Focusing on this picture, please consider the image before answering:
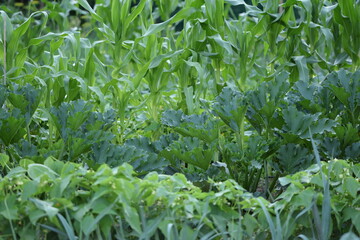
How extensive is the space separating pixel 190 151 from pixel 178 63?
74cm

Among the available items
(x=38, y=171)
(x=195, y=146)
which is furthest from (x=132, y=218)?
(x=195, y=146)

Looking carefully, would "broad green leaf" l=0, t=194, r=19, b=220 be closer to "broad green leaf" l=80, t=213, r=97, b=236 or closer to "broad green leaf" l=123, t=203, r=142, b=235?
"broad green leaf" l=80, t=213, r=97, b=236

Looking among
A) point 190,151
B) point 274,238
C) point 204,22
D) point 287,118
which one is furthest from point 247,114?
point 274,238

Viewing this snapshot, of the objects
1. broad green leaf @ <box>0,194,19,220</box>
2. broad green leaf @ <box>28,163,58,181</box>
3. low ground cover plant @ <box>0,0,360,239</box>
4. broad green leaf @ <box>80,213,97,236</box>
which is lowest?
low ground cover plant @ <box>0,0,360,239</box>

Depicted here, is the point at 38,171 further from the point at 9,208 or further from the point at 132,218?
the point at 132,218

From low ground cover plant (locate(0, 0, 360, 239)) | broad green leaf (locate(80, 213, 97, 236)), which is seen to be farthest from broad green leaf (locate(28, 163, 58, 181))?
broad green leaf (locate(80, 213, 97, 236))

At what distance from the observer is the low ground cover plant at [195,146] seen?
1749 mm

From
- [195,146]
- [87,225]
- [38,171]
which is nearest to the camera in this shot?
[87,225]

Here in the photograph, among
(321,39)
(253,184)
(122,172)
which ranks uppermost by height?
(122,172)

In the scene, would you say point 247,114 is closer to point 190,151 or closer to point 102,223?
point 190,151

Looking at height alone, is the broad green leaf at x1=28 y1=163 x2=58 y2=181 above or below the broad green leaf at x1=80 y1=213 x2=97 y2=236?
above

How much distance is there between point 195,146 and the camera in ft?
7.32

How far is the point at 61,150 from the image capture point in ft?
7.36

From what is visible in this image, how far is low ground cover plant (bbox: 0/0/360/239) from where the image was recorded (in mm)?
1749
